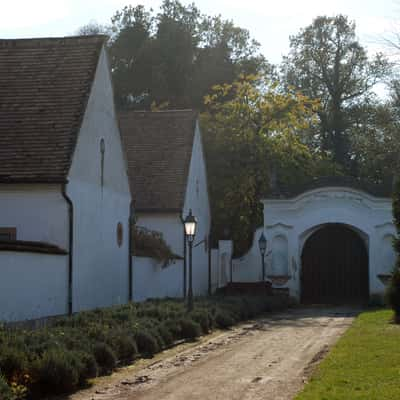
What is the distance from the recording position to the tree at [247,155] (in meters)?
41.8

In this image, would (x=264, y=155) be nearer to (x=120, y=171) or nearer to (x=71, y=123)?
(x=120, y=171)

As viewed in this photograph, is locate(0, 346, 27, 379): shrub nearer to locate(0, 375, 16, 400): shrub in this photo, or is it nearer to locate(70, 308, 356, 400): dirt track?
locate(70, 308, 356, 400): dirt track

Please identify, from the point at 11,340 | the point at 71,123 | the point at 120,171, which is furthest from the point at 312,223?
the point at 11,340

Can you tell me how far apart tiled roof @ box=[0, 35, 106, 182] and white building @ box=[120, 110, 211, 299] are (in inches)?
349

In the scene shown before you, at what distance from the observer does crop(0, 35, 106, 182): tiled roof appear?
21719 mm

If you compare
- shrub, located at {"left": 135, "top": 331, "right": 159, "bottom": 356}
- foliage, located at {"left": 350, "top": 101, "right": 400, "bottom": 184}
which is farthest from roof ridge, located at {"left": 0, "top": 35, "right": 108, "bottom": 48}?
foliage, located at {"left": 350, "top": 101, "right": 400, "bottom": 184}

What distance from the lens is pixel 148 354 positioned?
56.2 feet

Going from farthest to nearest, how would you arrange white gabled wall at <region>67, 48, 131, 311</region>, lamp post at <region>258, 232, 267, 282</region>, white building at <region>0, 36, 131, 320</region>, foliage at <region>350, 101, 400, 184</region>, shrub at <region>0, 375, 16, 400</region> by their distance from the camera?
foliage at <region>350, 101, 400, 184</region>, lamp post at <region>258, 232, 267, 282</region>, white gabled wall at <region>67, 48, 131, 311</region>, white building at <region>0, 36, 131, 320</region>, shrub at <region>0, 375, 16, 400</region>

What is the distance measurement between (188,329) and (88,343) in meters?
5.98

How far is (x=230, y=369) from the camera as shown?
49.1 ft

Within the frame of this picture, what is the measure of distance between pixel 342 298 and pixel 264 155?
A: 26.5ft

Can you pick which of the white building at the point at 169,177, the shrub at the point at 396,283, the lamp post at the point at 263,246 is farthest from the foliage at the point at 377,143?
the shrub at the point at 396,283

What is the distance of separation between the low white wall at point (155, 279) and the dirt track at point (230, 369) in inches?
232

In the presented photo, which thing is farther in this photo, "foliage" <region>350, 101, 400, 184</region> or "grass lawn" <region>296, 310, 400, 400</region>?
"foliage" <region>350, 101, 400, 184</region>
